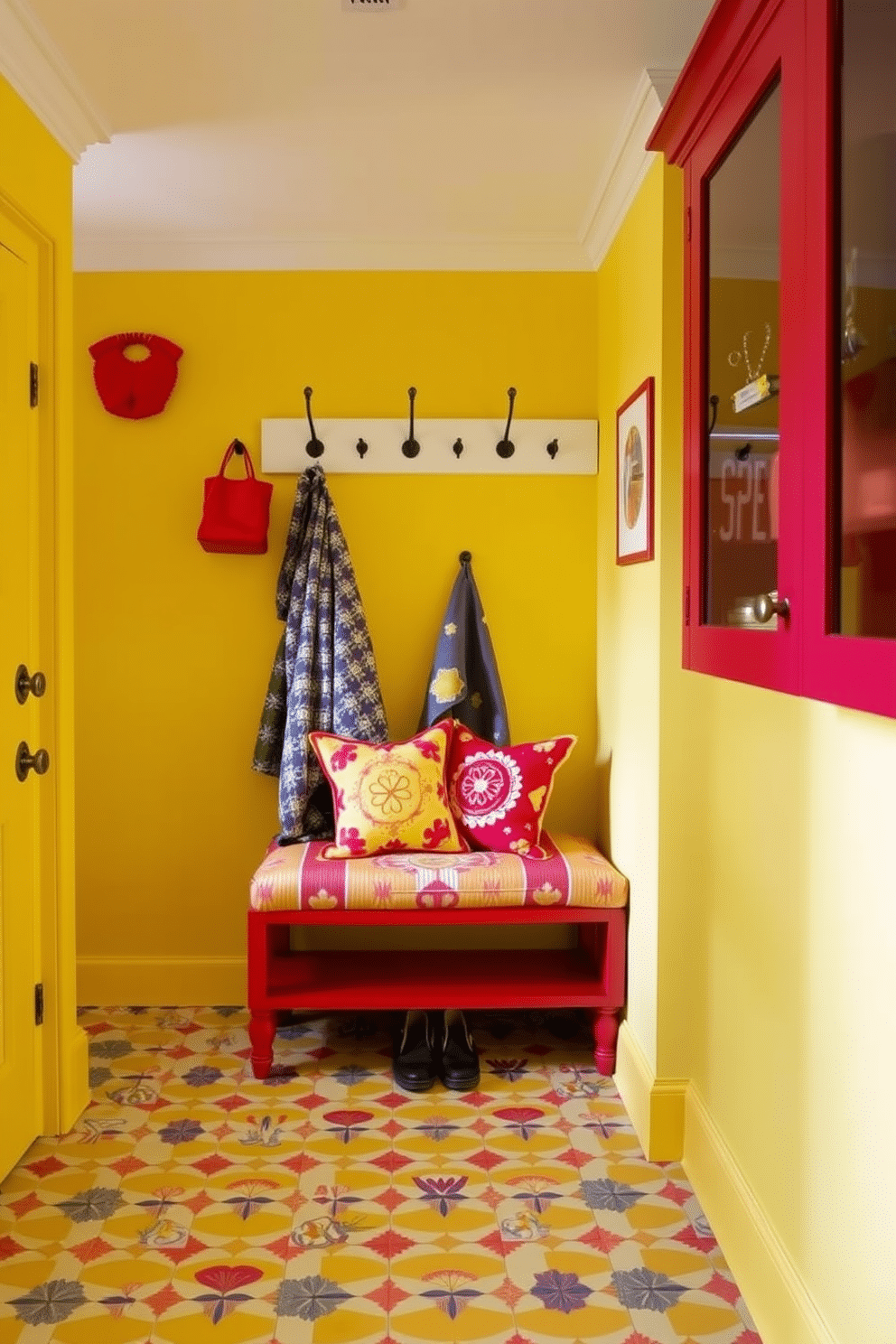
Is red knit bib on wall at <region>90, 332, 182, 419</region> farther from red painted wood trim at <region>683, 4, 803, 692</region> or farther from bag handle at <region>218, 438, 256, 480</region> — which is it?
red painted wood trim at <region>683, 4, 803, 692</region>

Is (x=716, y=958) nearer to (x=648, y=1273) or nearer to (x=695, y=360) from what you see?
(x=648, y=1273)

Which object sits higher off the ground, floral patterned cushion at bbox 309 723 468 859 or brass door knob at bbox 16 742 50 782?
brass door knob at bbox 16 742 50 782

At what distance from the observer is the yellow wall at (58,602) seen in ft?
8.86

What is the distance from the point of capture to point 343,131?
2814 millimetres

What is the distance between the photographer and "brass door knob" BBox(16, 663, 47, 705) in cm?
258

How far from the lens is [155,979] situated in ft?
12.1

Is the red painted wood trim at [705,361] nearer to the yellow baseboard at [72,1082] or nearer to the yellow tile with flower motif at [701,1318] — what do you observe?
the yellow tile with flower motif at [701,1318]

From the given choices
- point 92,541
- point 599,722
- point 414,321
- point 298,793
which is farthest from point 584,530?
Answer: point 92,541

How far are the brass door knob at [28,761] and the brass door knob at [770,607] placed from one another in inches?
67.8

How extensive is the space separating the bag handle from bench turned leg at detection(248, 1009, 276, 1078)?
1.58 m

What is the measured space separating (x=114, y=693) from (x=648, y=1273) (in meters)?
2.31

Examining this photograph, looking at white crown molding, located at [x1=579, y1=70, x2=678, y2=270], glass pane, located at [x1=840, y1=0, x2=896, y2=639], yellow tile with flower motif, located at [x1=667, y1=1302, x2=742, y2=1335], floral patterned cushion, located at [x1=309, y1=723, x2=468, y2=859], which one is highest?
white crown molding, located at [x1=579, y1=70, x2=678, y2=270]

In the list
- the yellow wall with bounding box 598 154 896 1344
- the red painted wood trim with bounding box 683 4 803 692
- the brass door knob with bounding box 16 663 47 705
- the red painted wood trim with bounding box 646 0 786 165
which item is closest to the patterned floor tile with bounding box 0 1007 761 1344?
the yellow wall with bounding box 598 154 896 1344

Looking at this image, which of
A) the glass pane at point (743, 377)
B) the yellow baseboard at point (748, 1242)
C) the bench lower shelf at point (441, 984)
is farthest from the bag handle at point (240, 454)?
the yellow baseboard at point (748, 1242)
